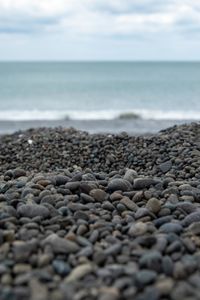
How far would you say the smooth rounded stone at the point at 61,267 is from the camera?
97.8 inches

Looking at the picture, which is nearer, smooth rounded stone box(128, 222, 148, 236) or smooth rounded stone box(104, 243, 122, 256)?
smooth rounded stone box(104, 243, 122, 256)

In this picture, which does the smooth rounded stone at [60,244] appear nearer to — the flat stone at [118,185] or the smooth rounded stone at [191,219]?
the smooth rounded stone at [191,219]

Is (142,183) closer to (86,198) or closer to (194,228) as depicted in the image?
(86,198)

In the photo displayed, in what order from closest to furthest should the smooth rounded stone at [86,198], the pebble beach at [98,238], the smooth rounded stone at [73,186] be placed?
the pebble beach at [98,238], the smooth rounded stone at [86,198], the smooth rounded stone at [73,186]

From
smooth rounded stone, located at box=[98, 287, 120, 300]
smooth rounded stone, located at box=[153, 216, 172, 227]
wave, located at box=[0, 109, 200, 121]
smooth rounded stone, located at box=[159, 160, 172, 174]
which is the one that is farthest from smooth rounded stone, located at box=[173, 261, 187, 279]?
wave, located at box=[0, 109, 200, 121]

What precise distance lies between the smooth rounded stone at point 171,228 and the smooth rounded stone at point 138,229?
0.12m

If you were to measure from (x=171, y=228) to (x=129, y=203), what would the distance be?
614mm

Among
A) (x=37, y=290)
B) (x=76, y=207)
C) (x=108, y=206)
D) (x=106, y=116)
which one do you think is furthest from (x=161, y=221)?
(x=106, y=116)

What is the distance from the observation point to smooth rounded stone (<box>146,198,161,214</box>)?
3469 mm

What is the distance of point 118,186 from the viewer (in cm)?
400

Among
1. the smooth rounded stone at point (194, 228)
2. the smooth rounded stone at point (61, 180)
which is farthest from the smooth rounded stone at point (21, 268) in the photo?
the smooth rounded stone at point (61, 180)

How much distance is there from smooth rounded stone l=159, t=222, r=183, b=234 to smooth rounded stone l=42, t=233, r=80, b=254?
596 mm

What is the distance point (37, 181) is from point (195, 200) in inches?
51.0

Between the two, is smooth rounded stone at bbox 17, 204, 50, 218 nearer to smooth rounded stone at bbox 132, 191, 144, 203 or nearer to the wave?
smooth rounded stone at bbox 132, 191, 144, 203
